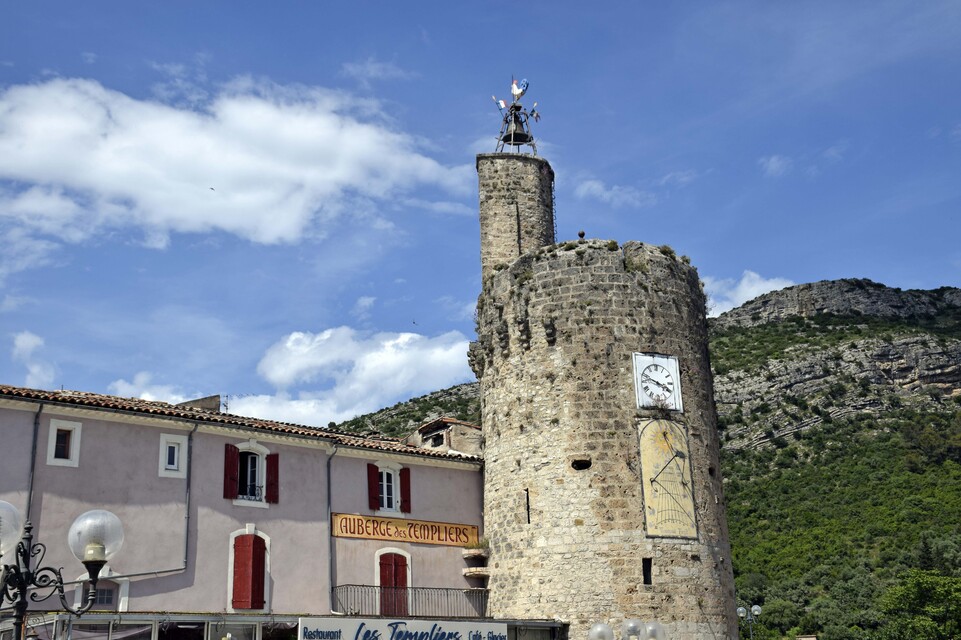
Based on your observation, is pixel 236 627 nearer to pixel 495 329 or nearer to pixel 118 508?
pixel 118 508

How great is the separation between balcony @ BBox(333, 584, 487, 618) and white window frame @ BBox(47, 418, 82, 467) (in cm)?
731

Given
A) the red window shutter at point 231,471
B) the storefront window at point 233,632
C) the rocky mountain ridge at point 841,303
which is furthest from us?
the rocky mountain ridge at point 841,303

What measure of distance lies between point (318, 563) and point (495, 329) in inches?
327

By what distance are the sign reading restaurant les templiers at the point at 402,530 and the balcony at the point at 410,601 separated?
4.47 feet

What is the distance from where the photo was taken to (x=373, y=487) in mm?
26641

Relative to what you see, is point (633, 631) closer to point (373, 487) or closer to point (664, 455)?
point (664, 455)

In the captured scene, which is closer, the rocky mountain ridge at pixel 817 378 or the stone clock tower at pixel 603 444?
the stone clock tower at pixel 603 444

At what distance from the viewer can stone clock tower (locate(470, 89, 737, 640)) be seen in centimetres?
2492

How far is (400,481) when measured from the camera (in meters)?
27.3

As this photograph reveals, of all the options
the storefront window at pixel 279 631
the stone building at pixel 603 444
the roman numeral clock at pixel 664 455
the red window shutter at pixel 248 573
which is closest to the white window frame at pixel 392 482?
the stone building at pixel 603 444

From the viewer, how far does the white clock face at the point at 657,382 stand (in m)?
26.4

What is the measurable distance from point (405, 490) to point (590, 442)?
17.8 feet

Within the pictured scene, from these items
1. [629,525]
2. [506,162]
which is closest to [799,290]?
[506,162]

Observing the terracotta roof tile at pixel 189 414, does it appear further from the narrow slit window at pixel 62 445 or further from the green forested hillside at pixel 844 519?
the green forested hillside at pixel 844 519
